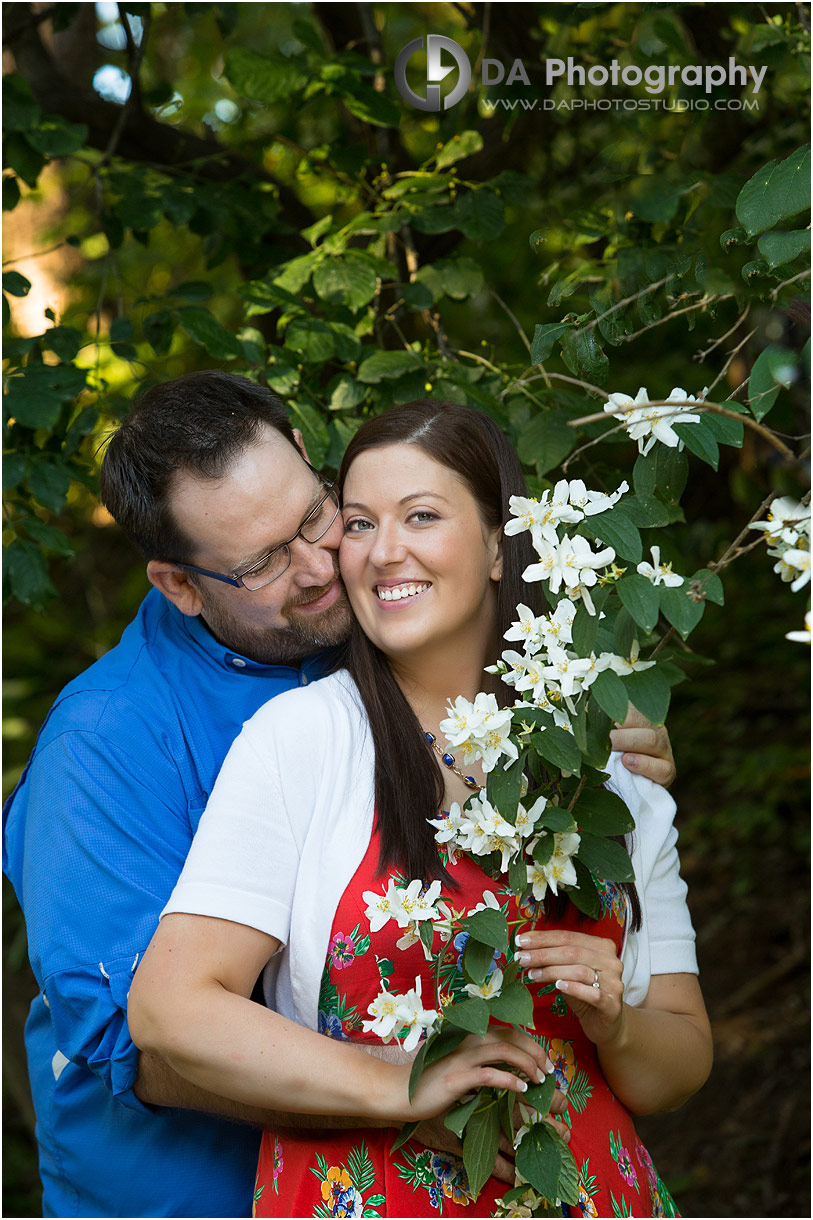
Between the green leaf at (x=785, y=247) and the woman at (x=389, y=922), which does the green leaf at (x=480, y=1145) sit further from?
the green leaf at (x=785, y=247)

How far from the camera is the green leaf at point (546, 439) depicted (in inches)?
82.2

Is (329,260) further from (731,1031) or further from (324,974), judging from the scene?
(731,1031)

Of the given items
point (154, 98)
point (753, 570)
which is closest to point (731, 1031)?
point (753, 570)

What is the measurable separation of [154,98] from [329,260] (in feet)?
3.23

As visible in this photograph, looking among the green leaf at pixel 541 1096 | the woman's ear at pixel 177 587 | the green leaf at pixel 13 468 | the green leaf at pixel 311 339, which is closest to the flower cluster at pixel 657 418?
the green leaf at pixel 541 1096

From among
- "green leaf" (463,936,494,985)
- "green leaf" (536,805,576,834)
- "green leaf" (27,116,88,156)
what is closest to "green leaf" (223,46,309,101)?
"green leaf" (27,116,88,156)

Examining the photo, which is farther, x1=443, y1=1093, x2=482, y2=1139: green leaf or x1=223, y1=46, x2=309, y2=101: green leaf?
x1=223, y1=46, x2=309, y2=101: green leaf

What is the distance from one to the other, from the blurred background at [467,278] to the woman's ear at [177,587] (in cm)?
39

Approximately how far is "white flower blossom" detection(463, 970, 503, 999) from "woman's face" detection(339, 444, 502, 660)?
0.53m

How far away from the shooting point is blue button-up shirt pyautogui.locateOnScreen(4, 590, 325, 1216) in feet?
5.36

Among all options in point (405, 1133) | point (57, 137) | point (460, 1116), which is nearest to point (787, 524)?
point (460, 1116)

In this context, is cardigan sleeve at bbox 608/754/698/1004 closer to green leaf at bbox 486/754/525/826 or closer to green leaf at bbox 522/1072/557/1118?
green leaf at bbox 522/1072/557/1118

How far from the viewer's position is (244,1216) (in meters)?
1.78

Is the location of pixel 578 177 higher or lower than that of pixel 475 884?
higher
